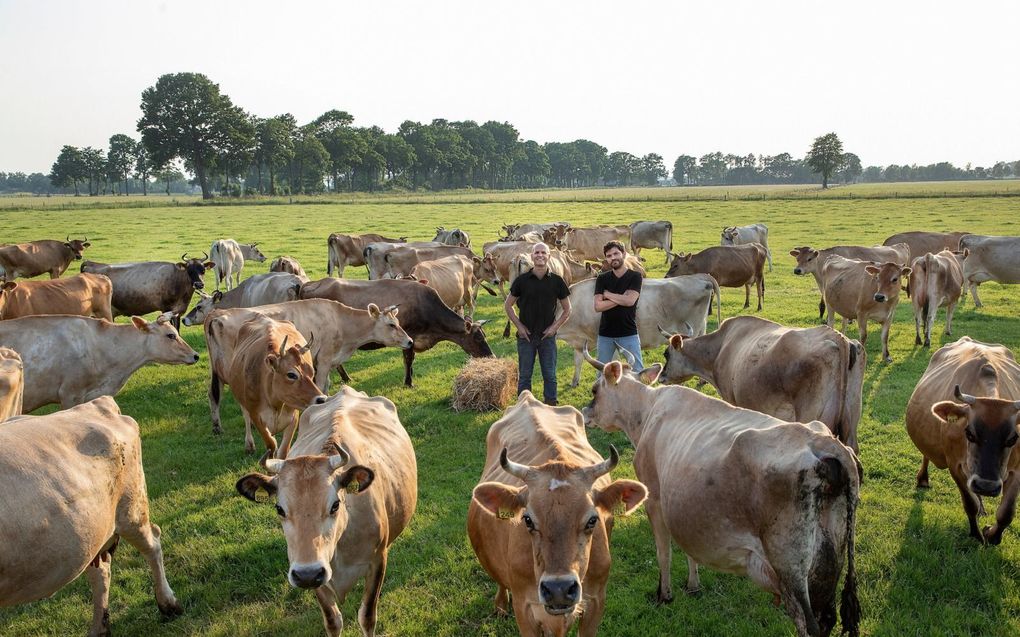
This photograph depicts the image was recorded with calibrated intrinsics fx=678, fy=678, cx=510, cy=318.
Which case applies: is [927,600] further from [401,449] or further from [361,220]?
[361,220]

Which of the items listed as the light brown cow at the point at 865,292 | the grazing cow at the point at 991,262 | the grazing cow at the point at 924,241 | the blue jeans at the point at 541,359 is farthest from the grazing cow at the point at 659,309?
the grazing cow at the point at 924,241

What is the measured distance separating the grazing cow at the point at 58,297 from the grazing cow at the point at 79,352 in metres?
3.08

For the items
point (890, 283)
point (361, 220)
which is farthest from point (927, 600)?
point (361, 220)

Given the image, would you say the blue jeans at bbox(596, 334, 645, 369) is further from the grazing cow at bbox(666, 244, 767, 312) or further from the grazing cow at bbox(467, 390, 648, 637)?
the grazing cow at bbox(666, 244, 767, 312)

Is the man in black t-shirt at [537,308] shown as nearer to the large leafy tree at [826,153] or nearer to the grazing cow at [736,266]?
the grazing cow at [736,266]

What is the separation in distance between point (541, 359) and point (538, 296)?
0.98 meters

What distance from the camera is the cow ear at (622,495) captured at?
406 cm

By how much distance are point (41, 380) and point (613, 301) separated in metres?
7.56

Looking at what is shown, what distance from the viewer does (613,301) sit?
903 cm

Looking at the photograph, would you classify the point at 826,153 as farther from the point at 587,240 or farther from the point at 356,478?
the point at 356,478

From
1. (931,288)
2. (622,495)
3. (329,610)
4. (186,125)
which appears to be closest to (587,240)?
(931,288)

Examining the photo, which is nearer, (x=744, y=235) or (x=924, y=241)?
(x=924, y=241)

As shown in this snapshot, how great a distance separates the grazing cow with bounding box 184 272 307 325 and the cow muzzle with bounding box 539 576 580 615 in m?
11.2

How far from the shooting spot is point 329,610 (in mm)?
4750
